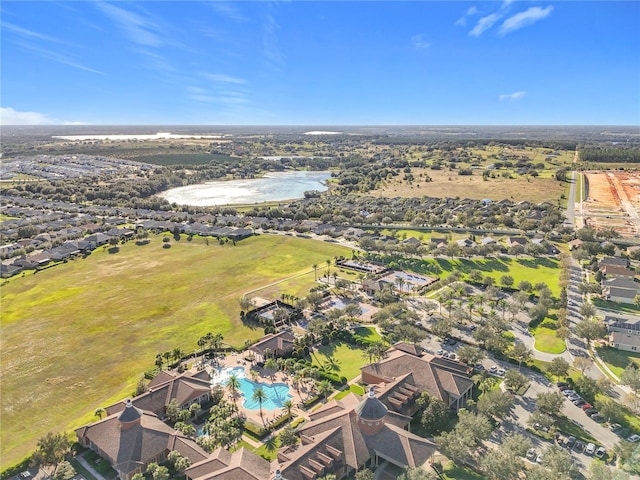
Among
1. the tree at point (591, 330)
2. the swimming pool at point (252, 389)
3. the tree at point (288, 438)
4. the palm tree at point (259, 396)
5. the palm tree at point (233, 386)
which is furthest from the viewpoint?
the tree at point (591, 330)

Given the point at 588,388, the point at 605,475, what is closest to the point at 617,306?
the point at 588,388

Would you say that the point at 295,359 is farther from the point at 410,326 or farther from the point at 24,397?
the point at 24,397

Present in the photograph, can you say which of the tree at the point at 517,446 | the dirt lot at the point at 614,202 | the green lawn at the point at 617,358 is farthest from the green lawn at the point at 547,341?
the dirt lot at the point at 614,202

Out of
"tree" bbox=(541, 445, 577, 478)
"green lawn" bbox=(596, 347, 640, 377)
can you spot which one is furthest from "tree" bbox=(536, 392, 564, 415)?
"green lawn" bbox=(596, 347, 640, 377)

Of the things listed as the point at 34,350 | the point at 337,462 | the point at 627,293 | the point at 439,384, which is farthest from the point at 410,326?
the point at 34,350

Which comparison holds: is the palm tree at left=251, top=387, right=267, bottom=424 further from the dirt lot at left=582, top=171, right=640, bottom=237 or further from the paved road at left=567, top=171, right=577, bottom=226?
the paved road at left=567, top=171, right=577, bottom=226

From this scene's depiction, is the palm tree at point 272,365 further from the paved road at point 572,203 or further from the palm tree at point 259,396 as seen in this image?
the paved road at point 572,203
